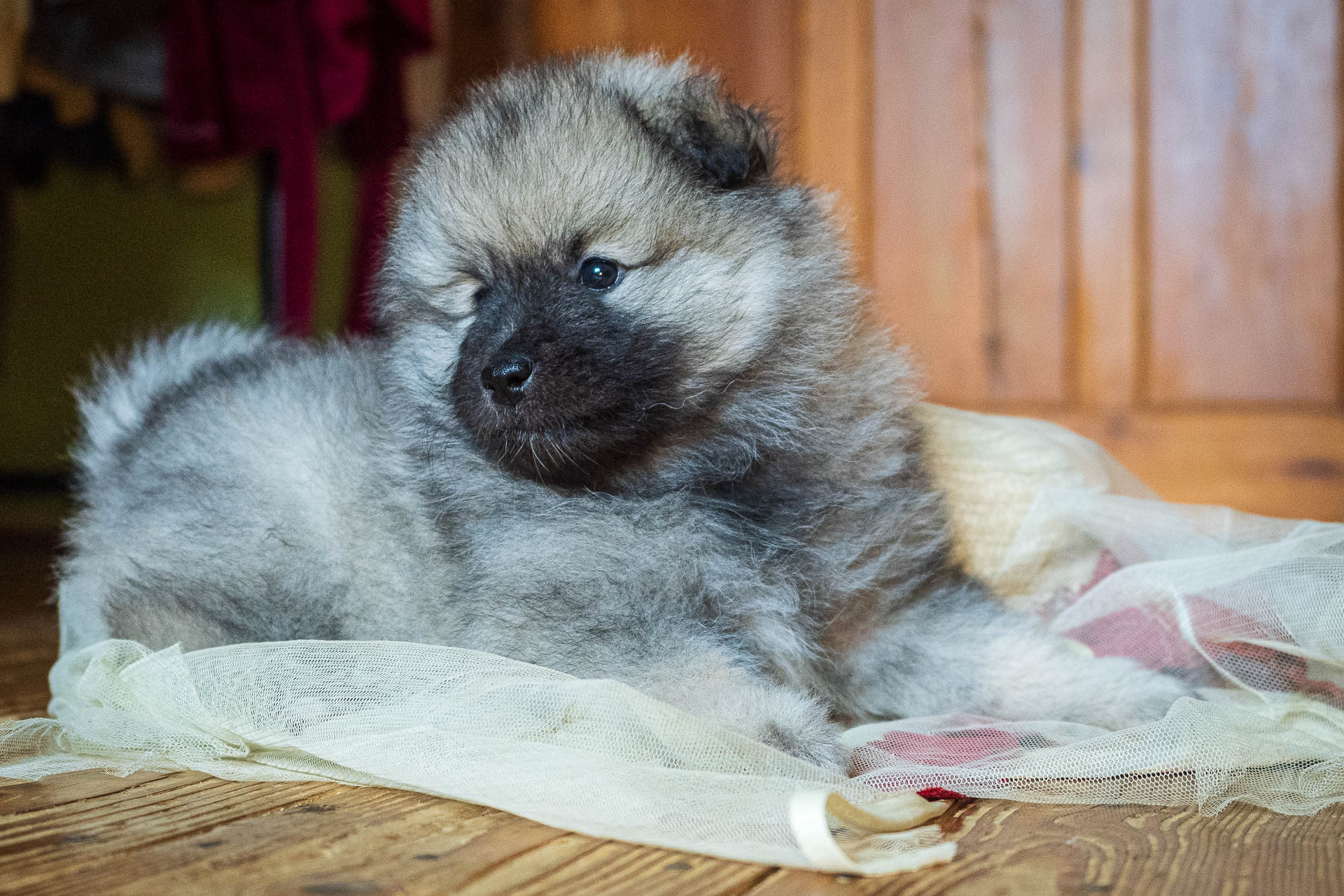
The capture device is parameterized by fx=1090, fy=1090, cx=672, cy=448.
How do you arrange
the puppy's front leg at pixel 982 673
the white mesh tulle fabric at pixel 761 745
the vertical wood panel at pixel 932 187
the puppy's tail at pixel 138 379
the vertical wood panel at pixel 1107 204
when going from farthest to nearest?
the vertical wood panel at pixel 932 187 < the vertical wood panel at pixel 1107 204 < the puppy's tail at pixel 138 379 < the puppy's front leg at pixel 982 673 < the white mesh tulle fabric at pixel 761 745

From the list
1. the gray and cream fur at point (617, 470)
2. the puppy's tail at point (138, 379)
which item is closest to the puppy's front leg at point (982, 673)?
the gray and cream fur at point (617, 470)

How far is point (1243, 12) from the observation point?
2854mm

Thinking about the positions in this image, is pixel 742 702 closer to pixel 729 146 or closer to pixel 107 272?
pixel 729 146

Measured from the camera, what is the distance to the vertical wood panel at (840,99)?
10.8ft

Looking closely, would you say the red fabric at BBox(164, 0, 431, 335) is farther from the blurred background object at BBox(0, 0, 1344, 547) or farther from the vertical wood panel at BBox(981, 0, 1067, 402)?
the vertical wood panel at BBox(981, 0, 1067, 402)

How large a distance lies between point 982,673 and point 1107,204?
2.10 meters

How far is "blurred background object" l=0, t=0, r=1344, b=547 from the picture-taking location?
286 centimetres

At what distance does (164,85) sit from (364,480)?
2438 mm

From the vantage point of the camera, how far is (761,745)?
1.04 meters

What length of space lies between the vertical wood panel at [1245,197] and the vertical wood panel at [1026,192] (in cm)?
25

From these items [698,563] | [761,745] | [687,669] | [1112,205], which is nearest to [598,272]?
[698,563]

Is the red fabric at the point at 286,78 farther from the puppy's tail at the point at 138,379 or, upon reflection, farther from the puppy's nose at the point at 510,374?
the puppy's nose at the point at 510,374

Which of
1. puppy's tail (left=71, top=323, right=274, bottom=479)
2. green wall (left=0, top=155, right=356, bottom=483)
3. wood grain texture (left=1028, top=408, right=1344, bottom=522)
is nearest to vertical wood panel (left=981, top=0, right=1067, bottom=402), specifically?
wood grain texture (left=1028, top=408, right=1344, bottom=522)

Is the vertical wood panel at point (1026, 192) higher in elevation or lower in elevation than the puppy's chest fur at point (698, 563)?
higher
